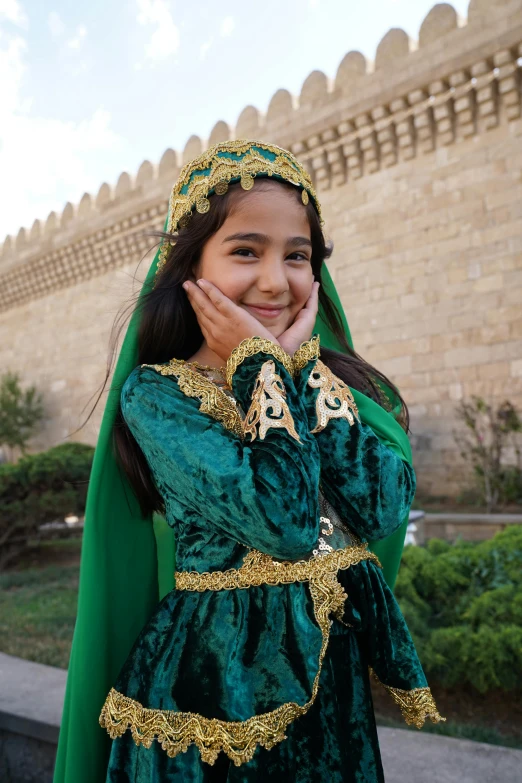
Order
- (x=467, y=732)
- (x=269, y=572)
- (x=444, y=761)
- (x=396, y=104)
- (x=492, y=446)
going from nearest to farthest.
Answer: (x=269, y=572)
(x=444, y=761)
(x=467, y=732)
(x=492, y=446)
(x=396, y=104)

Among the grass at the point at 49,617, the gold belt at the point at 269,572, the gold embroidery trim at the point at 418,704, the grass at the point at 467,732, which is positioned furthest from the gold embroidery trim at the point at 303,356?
the grass at the point at 49,617

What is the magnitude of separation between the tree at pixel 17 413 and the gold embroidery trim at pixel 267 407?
14.4 meters

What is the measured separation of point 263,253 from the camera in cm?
119

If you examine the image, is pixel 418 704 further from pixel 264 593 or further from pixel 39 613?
pixel 39 613

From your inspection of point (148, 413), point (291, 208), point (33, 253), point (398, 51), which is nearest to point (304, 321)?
point (291, 208)

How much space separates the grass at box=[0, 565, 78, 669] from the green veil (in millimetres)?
2593

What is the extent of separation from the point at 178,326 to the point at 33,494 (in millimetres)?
5557

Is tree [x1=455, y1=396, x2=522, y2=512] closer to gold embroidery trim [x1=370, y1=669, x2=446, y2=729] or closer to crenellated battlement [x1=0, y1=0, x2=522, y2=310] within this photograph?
crenellated battlement [x1=0, y1=0, x2=522, y2=310]

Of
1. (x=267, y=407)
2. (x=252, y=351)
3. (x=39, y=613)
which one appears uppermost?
(x=252, y=351)

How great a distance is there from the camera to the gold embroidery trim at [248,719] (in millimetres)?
916

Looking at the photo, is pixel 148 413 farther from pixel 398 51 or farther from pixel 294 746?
pixel 398 51

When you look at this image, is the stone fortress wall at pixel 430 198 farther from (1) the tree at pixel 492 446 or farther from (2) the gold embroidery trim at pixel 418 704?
(2) the gold embroidery trim at pixel 418 704

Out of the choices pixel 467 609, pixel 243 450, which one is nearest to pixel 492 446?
pixel 467 609

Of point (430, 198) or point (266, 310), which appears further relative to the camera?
point (430, 198)
